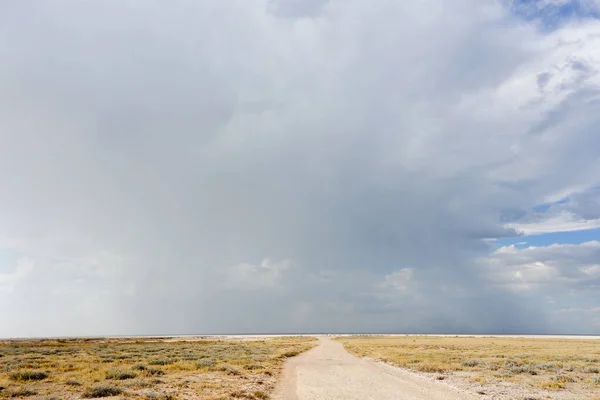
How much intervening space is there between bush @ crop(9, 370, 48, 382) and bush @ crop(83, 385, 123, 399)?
32.4ft

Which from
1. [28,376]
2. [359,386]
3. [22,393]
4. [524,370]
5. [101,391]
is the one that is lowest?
[524,370]

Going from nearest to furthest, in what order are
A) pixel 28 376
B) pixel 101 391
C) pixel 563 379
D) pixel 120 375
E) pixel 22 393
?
pixel 101 391, pixel 22 393, pixel 120 375, pixel 563 379, pixel 28 376

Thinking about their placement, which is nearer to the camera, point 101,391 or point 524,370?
point 101,391

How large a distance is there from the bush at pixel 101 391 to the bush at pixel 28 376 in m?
9.86

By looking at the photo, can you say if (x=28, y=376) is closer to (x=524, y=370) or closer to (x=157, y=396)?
(x=157, y=396)

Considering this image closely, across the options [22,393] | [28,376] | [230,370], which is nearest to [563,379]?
[230,370]

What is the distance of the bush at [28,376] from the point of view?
1120 inches

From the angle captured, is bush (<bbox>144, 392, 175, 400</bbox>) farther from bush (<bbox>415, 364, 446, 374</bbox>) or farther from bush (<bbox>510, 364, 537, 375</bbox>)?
bush (<bbox>510, 364, 537, 375</bbox>)

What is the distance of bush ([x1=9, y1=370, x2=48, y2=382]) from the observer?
1120 inches

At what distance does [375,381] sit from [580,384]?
14866mm

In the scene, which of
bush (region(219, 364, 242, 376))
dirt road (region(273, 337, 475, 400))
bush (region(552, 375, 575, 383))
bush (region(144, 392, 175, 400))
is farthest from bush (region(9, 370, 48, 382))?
bush (region(552, 375, 575, 383))

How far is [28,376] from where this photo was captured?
29.1 meters

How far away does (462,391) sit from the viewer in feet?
79.4

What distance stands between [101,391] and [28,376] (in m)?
11.7
